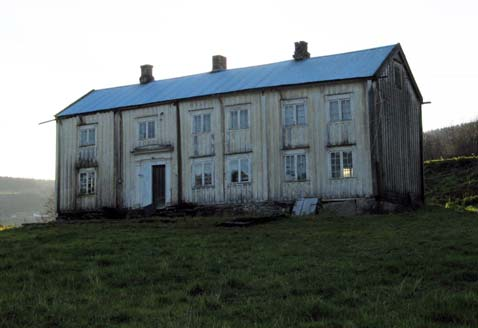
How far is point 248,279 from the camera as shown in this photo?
12.3m

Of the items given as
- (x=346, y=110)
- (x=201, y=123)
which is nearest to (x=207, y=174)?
(x=201, y=123)

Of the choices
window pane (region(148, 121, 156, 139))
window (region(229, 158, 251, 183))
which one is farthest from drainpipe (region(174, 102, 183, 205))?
window (region(229, 158, 251, 183))

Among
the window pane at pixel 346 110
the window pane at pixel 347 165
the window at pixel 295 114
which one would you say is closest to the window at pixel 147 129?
the window at pixel 295 114

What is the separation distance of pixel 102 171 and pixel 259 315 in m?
26.3

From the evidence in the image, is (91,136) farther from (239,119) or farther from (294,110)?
(294,110)

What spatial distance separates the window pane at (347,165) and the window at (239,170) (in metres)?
4.57

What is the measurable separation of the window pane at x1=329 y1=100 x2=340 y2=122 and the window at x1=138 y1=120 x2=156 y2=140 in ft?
30.8

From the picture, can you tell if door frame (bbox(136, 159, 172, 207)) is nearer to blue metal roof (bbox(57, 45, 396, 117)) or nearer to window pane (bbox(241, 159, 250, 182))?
blue metal roof (bbox(57, 45, 396, 117))

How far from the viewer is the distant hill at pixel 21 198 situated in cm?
10800

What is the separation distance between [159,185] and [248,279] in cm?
2190

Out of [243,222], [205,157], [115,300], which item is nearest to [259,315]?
[115,300]

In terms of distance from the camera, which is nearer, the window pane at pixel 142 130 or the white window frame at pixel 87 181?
the window pane at pixel 142 130

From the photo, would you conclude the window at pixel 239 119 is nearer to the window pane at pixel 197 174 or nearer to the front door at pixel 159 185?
the window pane at pixel 197 174

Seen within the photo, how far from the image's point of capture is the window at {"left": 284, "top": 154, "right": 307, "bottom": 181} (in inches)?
1185
